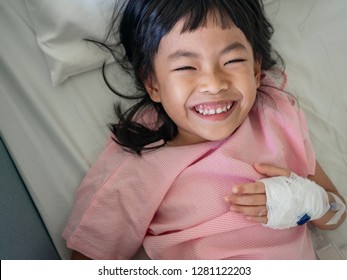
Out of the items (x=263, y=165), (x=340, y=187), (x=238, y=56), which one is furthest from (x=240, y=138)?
(x=340, y=187)

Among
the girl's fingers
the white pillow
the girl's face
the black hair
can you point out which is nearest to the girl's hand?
the girl's fingers

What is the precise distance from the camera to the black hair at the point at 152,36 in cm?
84

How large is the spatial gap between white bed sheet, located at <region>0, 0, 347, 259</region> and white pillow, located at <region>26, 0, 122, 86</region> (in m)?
0.04

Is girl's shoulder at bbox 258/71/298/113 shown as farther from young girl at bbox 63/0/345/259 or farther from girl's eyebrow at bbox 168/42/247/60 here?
girl's eyebrow at bbox 168/42/247/60

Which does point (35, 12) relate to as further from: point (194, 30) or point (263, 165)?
point (263, 165)

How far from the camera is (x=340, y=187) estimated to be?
1149 millimetres

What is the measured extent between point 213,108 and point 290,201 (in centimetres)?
27

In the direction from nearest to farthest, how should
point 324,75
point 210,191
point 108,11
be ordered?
point 210,191 → point 108,11 → point 324,75

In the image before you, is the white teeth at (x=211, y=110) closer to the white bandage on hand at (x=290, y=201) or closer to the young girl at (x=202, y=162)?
the young girl at (x=202, y=162)

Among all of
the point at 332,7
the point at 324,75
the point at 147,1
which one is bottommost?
the point at 324,75

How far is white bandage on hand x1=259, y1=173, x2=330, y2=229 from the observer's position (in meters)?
0.87

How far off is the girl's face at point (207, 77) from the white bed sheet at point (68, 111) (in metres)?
0.28

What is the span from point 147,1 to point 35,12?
321 mm

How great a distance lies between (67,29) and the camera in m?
1.03
